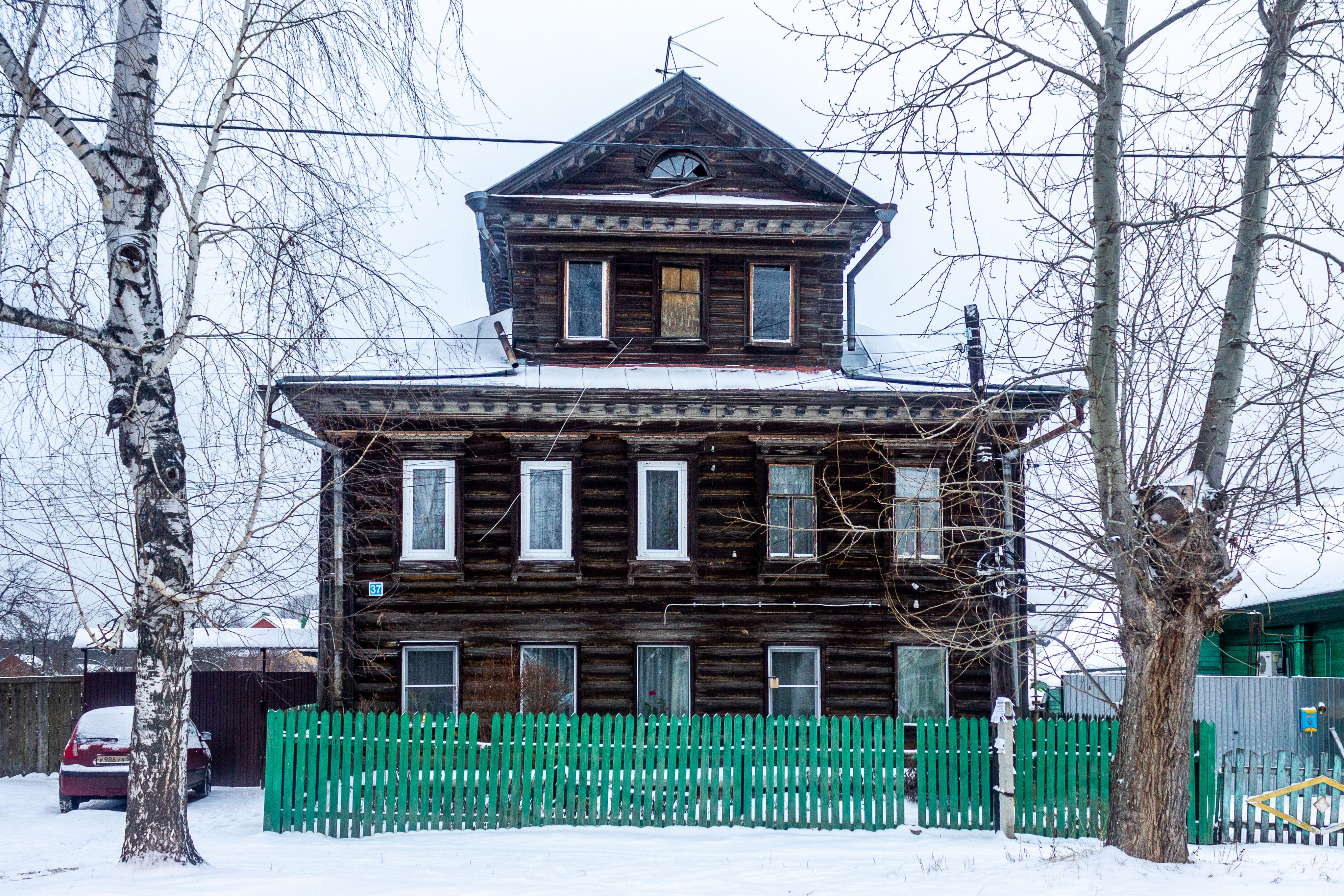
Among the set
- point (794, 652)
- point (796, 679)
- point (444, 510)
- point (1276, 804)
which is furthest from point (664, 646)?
point (1276, 804)

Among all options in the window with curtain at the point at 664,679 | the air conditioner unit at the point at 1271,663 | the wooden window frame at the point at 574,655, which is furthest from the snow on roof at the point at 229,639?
the air conditioner unit at the point at 1271,663

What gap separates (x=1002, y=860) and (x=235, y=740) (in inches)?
550

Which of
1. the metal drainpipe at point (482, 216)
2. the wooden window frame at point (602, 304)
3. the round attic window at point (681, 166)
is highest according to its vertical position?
the round attic window at point (681, 166)

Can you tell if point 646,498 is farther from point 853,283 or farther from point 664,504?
point 853,283

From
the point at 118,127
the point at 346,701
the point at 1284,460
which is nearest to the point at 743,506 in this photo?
the point at 346,701

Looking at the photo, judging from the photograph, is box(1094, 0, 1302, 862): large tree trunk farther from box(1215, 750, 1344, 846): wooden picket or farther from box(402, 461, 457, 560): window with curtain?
box(402, 461, 457, 560): window with curtain

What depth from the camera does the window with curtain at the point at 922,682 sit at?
17984 mm

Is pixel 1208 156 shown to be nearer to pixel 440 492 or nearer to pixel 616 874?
pixel 616 874

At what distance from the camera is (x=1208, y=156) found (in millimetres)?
9375

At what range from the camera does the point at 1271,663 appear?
26.4 metres

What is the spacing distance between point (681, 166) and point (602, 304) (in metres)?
2.91

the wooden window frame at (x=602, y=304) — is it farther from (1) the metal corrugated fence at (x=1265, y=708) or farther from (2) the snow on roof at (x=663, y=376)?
(1) the metal corrugated fence at (x=1265, y=708)

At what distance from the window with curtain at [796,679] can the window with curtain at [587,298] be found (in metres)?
6.26

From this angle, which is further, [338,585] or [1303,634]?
[1303,634]
